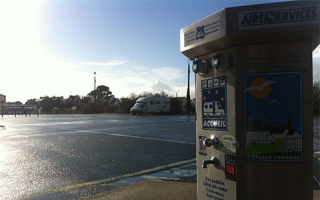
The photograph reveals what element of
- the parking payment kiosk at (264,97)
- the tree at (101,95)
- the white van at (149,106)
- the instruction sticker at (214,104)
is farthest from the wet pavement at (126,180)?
the tree at (101,95)

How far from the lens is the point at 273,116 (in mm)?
3023

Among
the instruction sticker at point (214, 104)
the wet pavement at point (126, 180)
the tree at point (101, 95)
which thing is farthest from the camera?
the tree at point (101, 95)

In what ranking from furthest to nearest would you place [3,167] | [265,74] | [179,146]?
[179,146]
[3,167]
[265,74]

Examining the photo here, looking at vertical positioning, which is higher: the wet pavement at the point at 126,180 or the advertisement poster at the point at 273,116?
the advertisement poster at the point at 273,116

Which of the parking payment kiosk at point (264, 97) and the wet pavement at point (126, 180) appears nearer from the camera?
the parking payment kiosk at point (264, 97)

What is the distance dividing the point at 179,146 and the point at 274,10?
30.5 ft

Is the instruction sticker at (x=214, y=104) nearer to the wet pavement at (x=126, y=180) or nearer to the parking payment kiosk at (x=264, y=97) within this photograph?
the parking payment kiosk at (x=264, y=97)

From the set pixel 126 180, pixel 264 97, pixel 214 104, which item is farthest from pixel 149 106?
pixel 264 97

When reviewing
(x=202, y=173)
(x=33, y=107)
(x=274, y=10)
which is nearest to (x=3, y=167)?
(x=202, y=173)

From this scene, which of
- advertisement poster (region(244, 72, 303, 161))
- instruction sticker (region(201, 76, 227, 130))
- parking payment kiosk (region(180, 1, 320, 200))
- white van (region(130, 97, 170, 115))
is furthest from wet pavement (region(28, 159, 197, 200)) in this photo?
white van (region(130, 97, 170, 115))

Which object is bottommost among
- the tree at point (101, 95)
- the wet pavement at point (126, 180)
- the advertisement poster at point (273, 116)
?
the wet pavement at point (126, 180)

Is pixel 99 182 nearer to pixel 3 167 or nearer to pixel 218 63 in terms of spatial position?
pixel 3 167

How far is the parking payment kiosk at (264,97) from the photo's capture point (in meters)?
2.90

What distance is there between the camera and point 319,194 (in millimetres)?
5254
